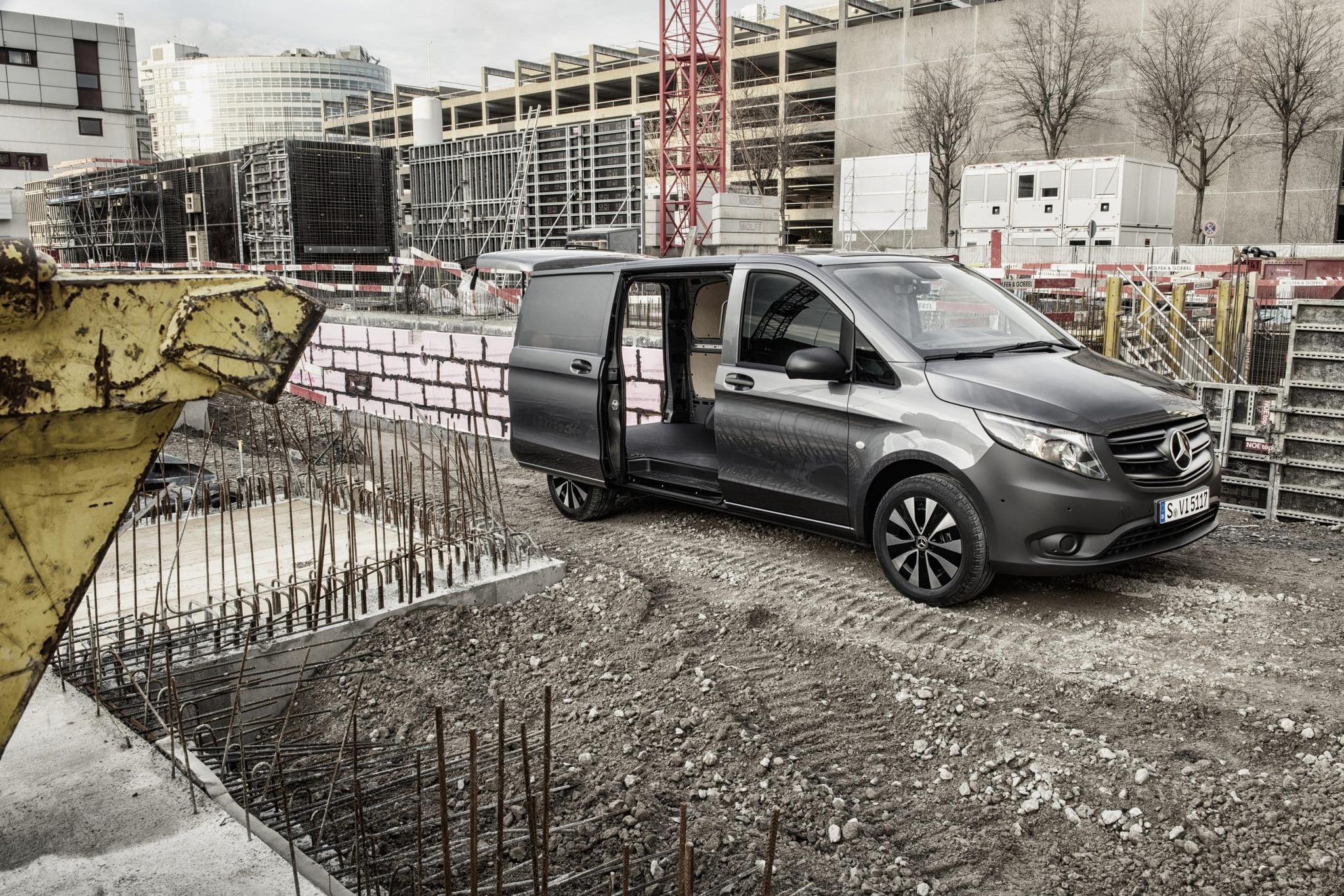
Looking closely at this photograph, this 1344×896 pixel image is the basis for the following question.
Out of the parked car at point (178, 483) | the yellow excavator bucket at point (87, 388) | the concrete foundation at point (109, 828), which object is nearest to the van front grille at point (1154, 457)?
the concrete foundation at point (109, 828)

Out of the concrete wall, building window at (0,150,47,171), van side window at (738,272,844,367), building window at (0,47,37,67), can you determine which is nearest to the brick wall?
van side window at (738,272,844,367)

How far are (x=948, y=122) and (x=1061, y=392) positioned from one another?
4761 cm

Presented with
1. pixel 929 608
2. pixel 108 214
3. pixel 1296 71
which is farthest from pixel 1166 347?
pixel 1296 71

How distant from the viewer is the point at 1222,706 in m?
4.41

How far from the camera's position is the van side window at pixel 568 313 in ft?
24.9

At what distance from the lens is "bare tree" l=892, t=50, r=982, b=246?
4888 centimetres

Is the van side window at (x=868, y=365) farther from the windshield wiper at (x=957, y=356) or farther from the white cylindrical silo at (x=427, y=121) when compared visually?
the white cylindrical silo at (x=427, y=121)

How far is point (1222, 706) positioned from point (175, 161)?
32678 millimetres

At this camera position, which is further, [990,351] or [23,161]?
[23,161]

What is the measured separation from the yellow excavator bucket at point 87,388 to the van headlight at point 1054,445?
13.2 feet

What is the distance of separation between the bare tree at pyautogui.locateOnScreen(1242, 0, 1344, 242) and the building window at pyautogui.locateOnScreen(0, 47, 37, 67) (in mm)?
55940

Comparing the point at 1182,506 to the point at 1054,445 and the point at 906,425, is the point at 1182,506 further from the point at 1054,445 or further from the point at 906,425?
the point at 906,425

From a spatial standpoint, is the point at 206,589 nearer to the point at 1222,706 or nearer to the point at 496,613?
the point at 496,613

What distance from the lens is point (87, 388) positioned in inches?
79.8
